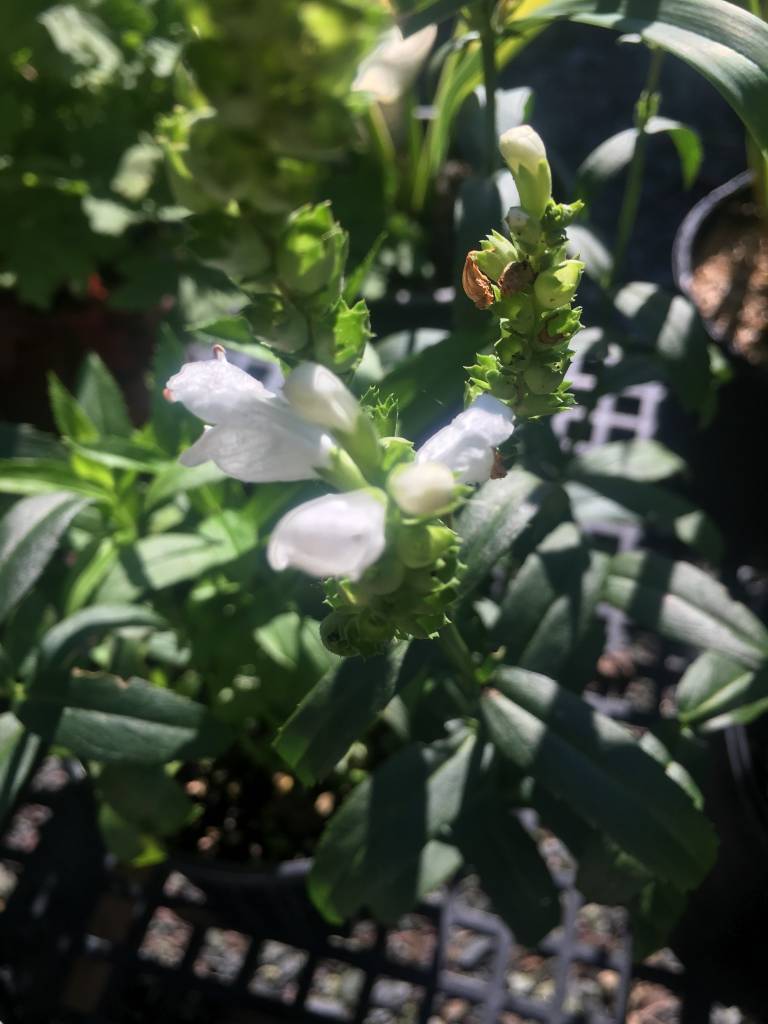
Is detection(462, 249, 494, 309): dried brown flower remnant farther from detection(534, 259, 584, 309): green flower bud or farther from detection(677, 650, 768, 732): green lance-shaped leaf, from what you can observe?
detection(677, 650, 768, 732): green lance-shaped leaf

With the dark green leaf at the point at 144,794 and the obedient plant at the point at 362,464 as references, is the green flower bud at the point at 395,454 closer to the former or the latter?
the obedient plant at the point at 362,464

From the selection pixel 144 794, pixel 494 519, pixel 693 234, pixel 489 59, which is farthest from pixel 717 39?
pixel 693 234

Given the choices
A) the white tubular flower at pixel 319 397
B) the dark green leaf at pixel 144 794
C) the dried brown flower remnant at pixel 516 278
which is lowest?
the dark green leaf at pixel 144 794

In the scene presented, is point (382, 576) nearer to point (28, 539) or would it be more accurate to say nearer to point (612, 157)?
point (28, 539)

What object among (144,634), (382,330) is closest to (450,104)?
(382,330)

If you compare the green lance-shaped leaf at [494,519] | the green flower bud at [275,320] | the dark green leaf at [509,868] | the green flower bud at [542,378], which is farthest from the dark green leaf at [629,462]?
the green flower bud at [275,320]
